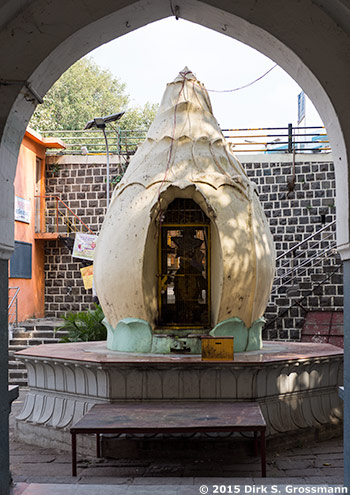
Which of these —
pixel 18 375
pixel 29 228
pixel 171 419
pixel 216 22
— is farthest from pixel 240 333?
pixel 29 228

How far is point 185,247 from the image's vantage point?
9977 mm

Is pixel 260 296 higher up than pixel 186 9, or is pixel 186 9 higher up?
pixel 186 9

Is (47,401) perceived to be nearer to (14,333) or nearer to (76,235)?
(14,333)

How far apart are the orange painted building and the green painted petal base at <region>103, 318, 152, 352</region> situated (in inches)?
324

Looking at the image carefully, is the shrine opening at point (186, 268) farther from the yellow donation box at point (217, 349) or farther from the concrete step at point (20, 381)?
the concrete step at point (20, 381)

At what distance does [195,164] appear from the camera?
939 cm

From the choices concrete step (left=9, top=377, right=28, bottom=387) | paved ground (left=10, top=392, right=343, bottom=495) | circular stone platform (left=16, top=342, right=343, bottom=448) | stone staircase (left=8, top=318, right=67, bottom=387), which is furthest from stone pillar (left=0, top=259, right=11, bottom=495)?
stone staircase (left=8, top=318, right=67, bottom=387)

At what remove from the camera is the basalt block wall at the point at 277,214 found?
16.2 meters

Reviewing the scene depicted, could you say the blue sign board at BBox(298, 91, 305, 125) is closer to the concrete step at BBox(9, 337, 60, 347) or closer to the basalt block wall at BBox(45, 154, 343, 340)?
the basalt block wall at BBox(45, 154, 343, 340)

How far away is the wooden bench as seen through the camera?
6.03 m

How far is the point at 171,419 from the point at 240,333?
9.67ft

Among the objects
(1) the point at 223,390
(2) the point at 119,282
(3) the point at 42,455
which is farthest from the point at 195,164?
(3) the point at 42,455

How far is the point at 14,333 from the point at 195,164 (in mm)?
8039

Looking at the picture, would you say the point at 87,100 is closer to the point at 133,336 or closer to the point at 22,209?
the point at 22,209
